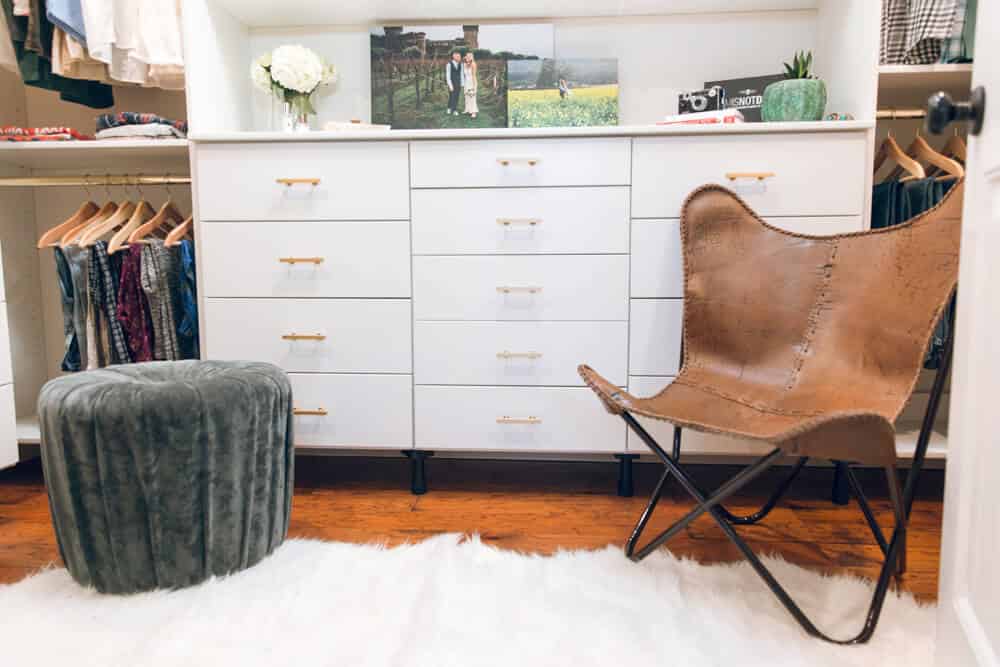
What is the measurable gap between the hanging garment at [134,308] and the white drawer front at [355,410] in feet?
1.52

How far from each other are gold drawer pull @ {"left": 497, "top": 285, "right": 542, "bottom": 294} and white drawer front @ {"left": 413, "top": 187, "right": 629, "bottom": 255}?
0.32ft

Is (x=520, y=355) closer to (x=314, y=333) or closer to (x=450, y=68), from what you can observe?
(x=314, y=333)

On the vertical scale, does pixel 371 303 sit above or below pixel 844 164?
below

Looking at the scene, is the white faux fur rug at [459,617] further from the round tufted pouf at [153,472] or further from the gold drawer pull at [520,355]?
the gold drawer pull at [520,355]

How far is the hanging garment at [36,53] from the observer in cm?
181

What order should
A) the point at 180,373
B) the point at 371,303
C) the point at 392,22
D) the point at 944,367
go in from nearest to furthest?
the point at 944,367, the point at 180,373, the point at 371,303, the point at 392,22

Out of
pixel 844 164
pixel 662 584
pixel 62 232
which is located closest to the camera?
pixel 662 584

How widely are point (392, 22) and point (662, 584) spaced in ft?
6.19

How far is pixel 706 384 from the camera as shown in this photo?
58.5 inches

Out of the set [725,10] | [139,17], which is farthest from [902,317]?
[139,17]

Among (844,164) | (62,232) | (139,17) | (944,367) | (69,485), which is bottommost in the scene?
(69,485)

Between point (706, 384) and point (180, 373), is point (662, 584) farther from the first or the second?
point (180, 373)

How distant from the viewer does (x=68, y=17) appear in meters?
1.74

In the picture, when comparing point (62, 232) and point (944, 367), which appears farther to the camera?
point (62, 232)
